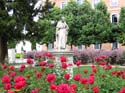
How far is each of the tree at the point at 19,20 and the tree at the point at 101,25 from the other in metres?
17.7

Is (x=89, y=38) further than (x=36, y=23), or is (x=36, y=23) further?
(x=89, y=38)

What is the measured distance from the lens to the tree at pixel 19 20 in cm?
2341

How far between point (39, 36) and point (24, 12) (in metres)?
2.29

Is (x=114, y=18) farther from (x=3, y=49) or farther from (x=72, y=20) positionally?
(x=3, y=49)

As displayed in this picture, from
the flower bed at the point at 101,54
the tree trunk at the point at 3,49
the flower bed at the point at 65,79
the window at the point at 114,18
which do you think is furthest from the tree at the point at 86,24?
the flower bed at the point at 65,79

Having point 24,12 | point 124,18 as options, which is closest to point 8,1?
point 24,12

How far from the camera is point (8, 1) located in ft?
79.9

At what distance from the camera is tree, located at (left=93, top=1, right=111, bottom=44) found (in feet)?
142

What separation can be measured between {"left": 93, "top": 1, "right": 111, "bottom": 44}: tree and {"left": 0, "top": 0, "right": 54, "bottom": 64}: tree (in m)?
17.7

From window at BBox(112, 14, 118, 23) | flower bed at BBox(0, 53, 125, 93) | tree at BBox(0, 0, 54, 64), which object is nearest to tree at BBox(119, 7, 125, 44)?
window at BBox(112, 14, 118, 23)

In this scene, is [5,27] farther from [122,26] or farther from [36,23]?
[122,26]

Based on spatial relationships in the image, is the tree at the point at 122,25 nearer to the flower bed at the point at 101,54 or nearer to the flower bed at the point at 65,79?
the flower bed at the point at 101,54

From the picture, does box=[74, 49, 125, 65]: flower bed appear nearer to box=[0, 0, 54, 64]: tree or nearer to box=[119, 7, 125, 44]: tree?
box=[0, 0, 54, 64]: tree

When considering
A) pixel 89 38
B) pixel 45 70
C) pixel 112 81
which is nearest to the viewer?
pixel 112 81
